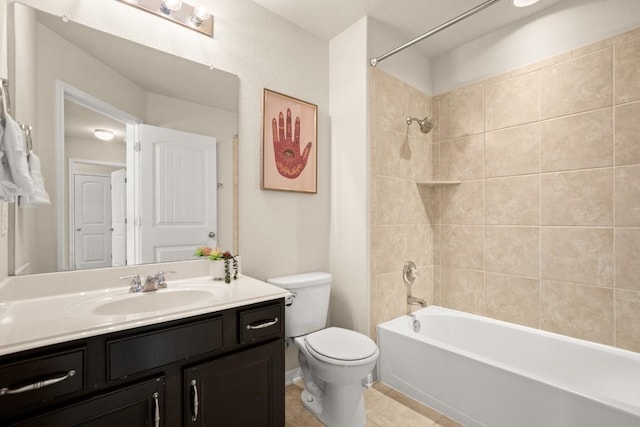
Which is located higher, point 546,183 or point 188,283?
point 546,183

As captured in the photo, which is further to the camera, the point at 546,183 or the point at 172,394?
the point at 546,183

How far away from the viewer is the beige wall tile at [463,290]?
7.63ft

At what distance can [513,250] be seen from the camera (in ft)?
6.98

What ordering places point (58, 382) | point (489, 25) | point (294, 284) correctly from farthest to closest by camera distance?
point (489, 25) < point (294, 284) < point (58, 382)

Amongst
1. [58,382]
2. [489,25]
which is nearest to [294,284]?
[58,382]

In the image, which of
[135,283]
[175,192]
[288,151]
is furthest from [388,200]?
[135,283]

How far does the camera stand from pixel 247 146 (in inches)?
73.5

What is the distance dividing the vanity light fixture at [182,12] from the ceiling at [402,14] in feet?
1.42

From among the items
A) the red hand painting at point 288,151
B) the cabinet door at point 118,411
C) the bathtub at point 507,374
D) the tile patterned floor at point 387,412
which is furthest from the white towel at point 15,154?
the bathtub at point 507,374

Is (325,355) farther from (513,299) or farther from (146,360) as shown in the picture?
(513,299)

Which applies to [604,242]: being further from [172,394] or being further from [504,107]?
[172,394]

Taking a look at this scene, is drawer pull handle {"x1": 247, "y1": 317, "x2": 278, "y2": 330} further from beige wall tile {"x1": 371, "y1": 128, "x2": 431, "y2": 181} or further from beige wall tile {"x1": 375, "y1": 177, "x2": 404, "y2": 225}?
beige wall tile {"x1": 371, "y1": 128, "x2": 431, "y2": 181}

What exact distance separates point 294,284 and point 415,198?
4.12 ft

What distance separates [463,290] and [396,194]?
3.22 ft
